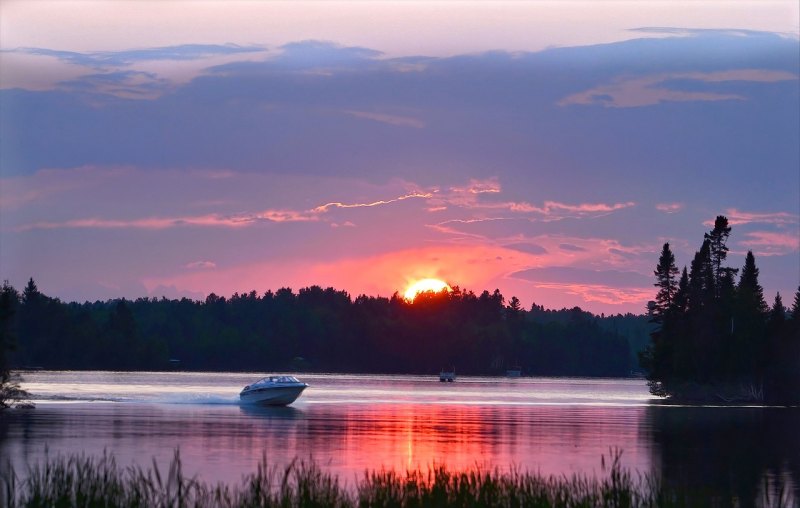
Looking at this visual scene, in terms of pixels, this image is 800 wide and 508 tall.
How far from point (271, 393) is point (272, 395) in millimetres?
211

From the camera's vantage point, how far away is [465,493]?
33688 millimetres

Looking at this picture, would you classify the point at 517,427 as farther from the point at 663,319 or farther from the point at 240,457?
the point at 663,319

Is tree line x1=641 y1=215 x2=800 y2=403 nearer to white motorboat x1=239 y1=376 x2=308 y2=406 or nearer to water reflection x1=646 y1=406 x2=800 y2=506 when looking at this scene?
water reflection x1=646 y1=406 x2=800 y2=506

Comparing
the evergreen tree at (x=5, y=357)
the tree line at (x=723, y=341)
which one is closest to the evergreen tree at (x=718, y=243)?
the tree line at (x=723, y=341)

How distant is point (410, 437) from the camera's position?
7444 cm

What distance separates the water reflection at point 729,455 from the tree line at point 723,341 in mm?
31153

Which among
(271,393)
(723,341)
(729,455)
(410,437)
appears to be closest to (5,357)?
(271,393)

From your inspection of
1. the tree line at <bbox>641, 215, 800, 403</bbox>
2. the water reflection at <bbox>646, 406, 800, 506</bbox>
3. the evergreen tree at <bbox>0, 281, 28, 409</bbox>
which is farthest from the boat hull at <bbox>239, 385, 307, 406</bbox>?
the tree line at <bbox>641, 215, 800, 403</bbox>

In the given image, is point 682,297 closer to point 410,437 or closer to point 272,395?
point 272,395

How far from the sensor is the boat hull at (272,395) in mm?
115000

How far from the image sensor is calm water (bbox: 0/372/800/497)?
186 feet

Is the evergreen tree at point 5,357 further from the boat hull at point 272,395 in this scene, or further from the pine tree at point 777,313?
the pine tree at point 777,313

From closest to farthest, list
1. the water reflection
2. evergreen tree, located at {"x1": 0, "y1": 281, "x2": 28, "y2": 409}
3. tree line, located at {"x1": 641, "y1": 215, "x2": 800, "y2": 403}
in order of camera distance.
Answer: the water reflection < evergreen tree, located at {"x1": 0, "y1": 281, "x2": 28, "y2": 409} < tree line, located at {"x1": 641, "y1": 215, "x2": 800, "y2": 403}

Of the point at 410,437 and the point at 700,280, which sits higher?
the point at 700,280
